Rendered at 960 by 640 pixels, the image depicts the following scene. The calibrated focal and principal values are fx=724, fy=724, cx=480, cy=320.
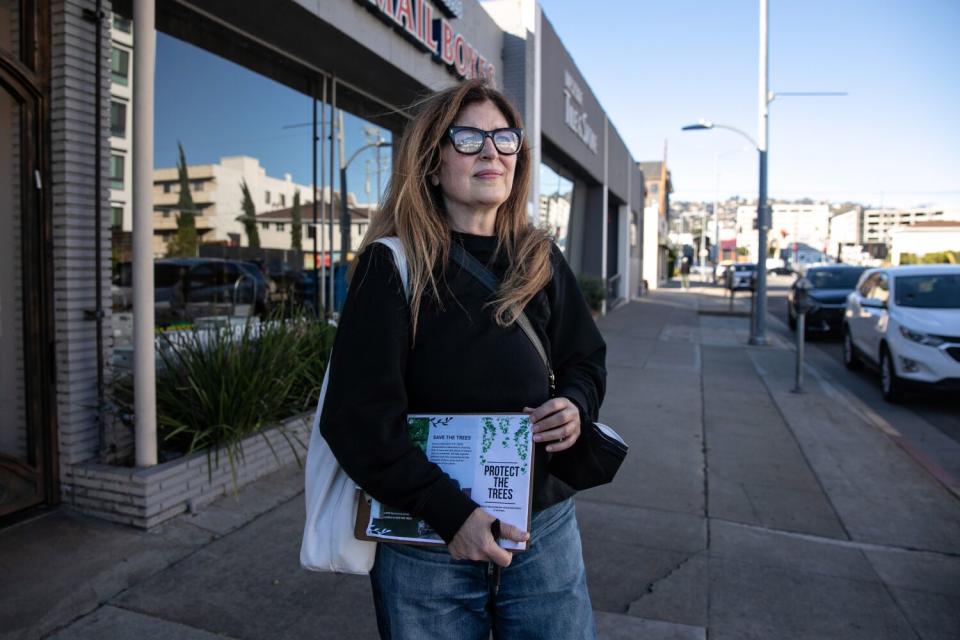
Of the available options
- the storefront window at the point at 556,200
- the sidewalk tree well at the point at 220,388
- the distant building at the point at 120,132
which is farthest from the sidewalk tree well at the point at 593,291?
the distant building at the point at 120,132

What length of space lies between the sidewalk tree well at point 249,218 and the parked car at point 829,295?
1105 cm

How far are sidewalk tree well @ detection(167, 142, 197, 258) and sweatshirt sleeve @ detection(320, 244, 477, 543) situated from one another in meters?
4.88

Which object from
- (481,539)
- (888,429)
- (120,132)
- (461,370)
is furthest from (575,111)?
(481,539)

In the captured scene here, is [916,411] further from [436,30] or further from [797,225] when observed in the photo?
[797,225]

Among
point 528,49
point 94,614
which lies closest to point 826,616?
point 94,614

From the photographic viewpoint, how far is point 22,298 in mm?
3961

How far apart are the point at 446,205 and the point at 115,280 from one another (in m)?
4.13

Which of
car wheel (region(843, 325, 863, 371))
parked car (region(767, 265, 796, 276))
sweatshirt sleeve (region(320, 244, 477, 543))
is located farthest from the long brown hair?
parked car (region(767, 265, 796, 276))

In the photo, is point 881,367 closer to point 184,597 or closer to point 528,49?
point 528,49

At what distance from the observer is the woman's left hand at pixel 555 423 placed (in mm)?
1590

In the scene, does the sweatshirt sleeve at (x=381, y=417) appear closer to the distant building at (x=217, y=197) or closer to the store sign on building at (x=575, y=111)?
the distant building at (x=217, y=197)

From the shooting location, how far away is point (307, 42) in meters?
6.75

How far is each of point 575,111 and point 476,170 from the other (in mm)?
14094

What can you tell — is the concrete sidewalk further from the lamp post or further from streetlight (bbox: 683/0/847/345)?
streetlight (bbox: 683/0/847/345)
